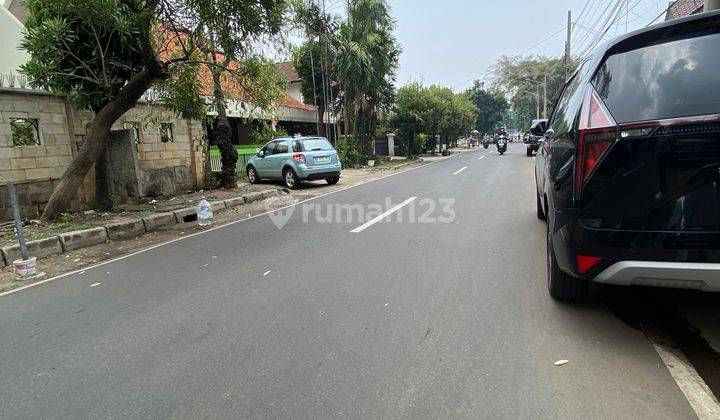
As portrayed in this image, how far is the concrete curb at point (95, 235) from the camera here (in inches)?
254

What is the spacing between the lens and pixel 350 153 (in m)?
22.4

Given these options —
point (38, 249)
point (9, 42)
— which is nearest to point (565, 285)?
point (38, 249)

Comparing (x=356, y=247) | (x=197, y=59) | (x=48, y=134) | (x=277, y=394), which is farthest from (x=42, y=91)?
(x=277, y=394)

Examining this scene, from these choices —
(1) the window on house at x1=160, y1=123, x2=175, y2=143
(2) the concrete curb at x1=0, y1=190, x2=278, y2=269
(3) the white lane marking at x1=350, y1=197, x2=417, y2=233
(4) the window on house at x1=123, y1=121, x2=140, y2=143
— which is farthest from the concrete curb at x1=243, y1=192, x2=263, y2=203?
(3) the white lane marking at x1=350, y1=197, x2=417, y2=233

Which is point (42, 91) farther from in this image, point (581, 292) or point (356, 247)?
point (581, 292)

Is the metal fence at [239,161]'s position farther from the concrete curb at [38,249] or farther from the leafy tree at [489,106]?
the leafy tree at [489,106]

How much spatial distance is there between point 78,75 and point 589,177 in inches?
381

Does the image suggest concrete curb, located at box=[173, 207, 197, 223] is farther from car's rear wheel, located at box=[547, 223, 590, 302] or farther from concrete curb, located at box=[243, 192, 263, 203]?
car's rear wheel, located at box=[547, 223, 590, 302]

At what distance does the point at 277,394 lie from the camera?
2.64 meters

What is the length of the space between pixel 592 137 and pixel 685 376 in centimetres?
157

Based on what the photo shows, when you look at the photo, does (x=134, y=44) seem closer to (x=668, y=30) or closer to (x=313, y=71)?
(x=668, y=30)

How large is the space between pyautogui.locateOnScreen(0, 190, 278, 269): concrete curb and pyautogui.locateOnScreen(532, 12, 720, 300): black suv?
24.1 ft

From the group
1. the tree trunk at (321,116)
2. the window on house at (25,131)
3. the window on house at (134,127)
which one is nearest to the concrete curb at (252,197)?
the window on house at (134,127)

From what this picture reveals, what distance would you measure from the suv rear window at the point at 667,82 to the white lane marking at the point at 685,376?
5.15 ft
